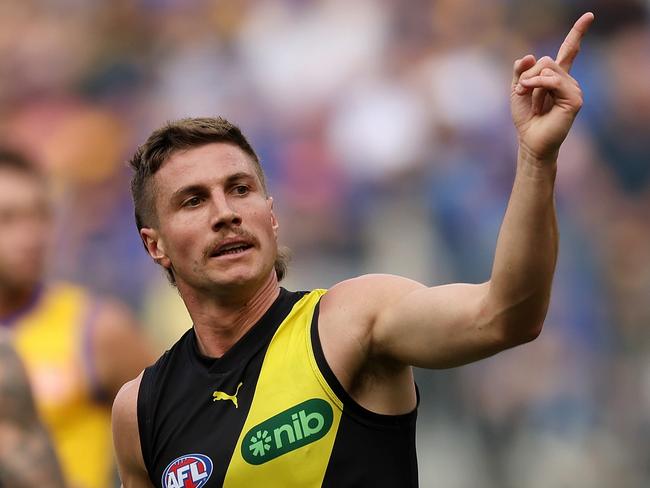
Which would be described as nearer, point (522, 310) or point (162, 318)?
point (522, 310)

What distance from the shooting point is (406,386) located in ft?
11.1

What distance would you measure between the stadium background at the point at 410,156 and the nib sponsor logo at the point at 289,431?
461cm

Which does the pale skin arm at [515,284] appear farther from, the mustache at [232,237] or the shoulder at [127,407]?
the shoulder at [127,407]

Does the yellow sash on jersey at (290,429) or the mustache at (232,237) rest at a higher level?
the mustache at (232,237)

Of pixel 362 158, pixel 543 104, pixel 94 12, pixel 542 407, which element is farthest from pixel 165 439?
pixel 94 12

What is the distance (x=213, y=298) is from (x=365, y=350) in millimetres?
650

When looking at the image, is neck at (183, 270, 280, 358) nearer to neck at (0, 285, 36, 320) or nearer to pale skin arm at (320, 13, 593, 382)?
pale skin arm at (320, 13, 593, 382)

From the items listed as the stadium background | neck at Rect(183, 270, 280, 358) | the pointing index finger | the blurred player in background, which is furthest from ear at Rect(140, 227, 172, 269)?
the stadium background

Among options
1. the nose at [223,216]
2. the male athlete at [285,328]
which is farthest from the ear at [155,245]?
the nose at [223,216]

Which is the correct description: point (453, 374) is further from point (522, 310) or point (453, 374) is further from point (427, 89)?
point (522, 310)

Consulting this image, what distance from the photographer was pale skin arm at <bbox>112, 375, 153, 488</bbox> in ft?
12.2

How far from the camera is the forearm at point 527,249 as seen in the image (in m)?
2.78

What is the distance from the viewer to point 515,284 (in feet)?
9.26

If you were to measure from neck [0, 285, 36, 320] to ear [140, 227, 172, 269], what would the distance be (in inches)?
134
